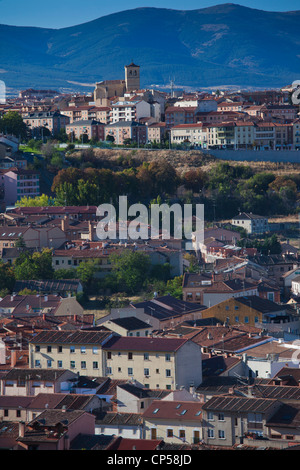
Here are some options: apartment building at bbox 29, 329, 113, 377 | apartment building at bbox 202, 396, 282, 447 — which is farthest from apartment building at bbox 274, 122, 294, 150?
apartment building at bbox 202, 396, 282, 447

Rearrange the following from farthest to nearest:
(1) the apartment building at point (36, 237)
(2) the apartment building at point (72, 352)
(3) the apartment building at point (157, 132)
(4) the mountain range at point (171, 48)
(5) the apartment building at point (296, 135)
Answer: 1. (4) the mountain range at point (171, 48)
2. (3) the apartment building at point (157, 132)
3. (5) the apartment building at point (296, 135)
4. (1) the apartment building at point (36, 237)
5. (2) the apartment building at point (72, 352)

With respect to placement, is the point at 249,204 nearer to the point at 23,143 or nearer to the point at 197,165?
the point at 197,165

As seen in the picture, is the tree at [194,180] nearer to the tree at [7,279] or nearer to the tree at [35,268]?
the tree at [35,268]

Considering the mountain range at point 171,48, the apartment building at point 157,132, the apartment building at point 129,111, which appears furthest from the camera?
the mountain range at point 171,48

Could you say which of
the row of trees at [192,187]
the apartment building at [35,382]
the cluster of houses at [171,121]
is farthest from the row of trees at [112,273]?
the cluster of houses at [171,121]

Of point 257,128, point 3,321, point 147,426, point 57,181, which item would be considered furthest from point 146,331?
point 257,128

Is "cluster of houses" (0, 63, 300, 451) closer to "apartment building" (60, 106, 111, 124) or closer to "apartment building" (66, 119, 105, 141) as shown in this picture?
"apartment building" (66, 119, 105, 141)

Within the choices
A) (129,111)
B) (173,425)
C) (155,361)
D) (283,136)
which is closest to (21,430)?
(173,425)

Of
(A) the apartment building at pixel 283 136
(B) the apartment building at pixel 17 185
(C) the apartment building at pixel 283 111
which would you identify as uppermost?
(C) the apartment building at pixel 283 111
